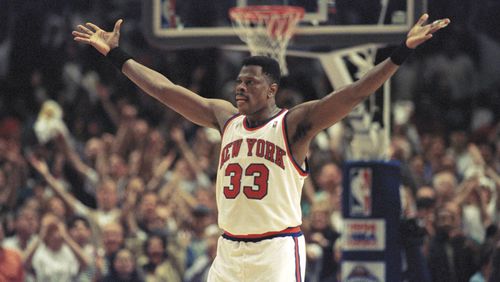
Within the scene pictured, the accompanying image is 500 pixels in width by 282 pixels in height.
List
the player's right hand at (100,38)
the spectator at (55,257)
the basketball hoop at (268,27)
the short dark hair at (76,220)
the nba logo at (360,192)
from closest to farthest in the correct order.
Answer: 1. the player's right hand at (100,38)
2. the nba logo at (360,192)
3. the basketball hoop at (268,27)
4. the spectator at (55,257)
5. the short dark hair at (76,220)

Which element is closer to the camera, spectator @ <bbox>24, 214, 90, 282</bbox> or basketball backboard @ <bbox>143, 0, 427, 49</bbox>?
basketball backboard @ <bbox>143, 0, 427, 49</bbox>

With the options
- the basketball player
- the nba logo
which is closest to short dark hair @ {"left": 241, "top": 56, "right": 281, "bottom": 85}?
the basketball player

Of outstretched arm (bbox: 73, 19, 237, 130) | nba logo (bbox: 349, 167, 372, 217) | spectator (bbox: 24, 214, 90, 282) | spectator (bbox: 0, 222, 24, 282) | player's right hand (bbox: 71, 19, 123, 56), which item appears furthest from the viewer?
spectator (bbox: 24, 214, 90, 282)

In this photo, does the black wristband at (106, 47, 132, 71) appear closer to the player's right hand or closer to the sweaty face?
the player's right hand

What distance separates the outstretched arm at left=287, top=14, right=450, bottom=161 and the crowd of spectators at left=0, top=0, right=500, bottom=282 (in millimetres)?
3582

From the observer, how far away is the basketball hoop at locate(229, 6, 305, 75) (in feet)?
36.2

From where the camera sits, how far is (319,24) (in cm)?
1099

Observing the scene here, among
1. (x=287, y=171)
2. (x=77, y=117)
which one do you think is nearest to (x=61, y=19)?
(x=77, y=117)

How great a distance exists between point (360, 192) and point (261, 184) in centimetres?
366

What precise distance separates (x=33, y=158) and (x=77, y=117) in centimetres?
254

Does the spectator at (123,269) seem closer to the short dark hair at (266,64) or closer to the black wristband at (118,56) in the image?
the black wristband at (118,56)

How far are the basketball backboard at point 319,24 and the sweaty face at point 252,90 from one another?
3223mm

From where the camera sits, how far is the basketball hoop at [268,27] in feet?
36.2

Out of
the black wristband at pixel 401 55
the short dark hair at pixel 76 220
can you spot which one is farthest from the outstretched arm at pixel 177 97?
the short dark hair at pixel 76 220
